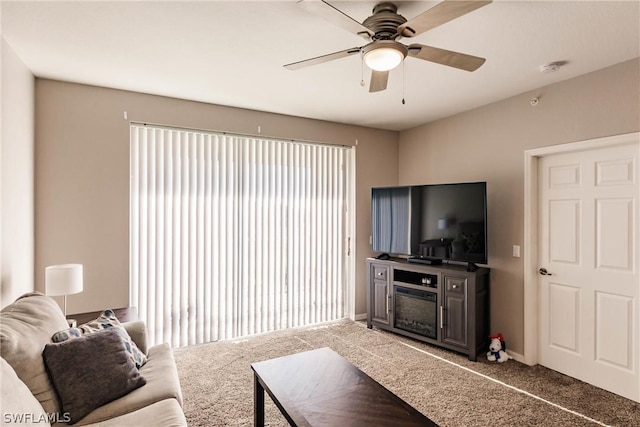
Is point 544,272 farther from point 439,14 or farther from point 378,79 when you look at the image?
point 439,14

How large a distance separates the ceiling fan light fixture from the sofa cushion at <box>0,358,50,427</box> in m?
2.18

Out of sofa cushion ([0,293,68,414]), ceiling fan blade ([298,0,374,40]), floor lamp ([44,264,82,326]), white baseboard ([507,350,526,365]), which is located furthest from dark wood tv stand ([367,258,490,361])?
sofa cushion ([0,293,68,414])

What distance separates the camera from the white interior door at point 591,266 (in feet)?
9.18

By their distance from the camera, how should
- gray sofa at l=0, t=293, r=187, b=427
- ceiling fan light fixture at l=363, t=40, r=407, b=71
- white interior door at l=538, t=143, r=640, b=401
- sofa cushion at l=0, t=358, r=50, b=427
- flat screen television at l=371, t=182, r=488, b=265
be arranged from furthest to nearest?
flat screen television at l=371, t=182, r=488, b=265, white interior door at l=538, t=143, r=640, b=401, ceiling fan light fixture at l=363, t=40, r=407, b=71, gray sofa at l=0, t=293, r=187, b=427, sofa cushion at l=0, t=358, r=50, b=427

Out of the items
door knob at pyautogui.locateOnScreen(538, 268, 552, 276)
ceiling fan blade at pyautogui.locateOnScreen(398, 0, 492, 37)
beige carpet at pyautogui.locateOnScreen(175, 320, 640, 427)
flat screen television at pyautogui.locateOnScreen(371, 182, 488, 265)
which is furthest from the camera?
flat screen television at pyautogui.locateOnScreen(371, 182, 488, 265)

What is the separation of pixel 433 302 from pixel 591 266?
148cm

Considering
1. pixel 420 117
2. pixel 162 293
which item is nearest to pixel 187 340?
pixel 162 293

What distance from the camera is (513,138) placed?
3594 mm

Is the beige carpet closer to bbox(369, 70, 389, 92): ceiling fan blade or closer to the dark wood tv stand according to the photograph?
the dark wood tv stand

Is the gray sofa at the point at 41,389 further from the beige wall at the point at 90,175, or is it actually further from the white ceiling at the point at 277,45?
the white ceiling at the point at 277,45

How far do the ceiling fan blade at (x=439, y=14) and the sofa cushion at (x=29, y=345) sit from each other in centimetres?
240

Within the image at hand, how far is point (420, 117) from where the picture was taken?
14.5ft

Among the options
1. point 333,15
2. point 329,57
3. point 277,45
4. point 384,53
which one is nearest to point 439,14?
point 384,53

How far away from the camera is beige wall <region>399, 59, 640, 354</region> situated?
2.85 meters
